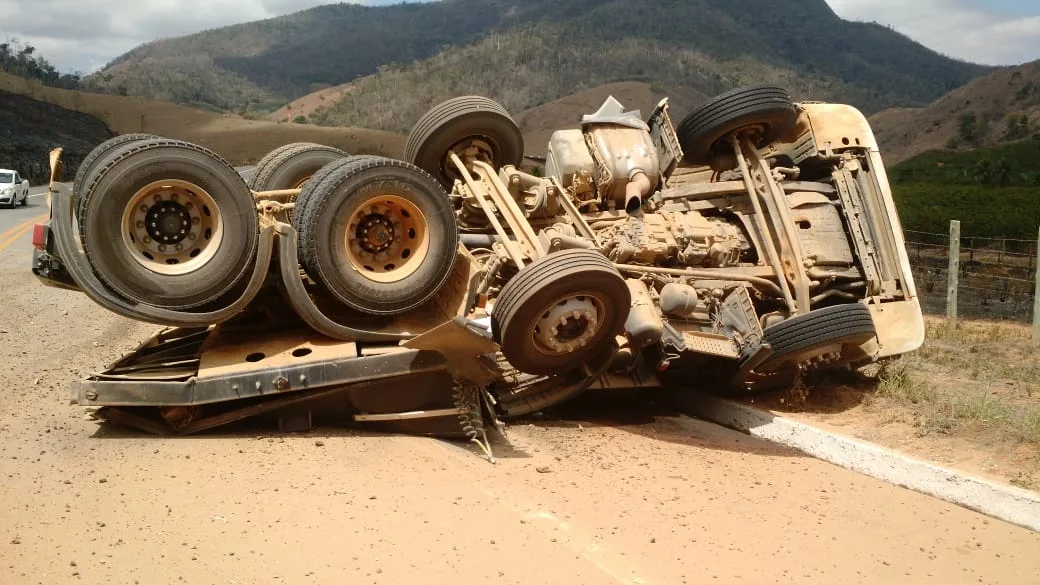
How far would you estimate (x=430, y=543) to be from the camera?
14.1 feet

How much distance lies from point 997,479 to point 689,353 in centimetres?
215

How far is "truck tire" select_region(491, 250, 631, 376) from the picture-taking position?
605 cm

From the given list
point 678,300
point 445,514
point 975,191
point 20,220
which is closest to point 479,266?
point 678,300

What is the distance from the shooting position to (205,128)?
48562 mm

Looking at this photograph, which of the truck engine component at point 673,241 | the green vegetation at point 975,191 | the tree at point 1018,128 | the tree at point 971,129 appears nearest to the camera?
the truck engine component at point 673,241

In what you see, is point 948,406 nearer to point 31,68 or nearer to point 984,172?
point 984,172

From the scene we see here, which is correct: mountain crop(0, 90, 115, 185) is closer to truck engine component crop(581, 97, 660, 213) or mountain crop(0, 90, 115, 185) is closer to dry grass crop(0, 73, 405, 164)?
dry grass crop(0, 73, 405, 164)

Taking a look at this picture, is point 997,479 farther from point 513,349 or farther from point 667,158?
point 667,158

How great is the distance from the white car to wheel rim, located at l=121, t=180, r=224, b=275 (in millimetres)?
19143

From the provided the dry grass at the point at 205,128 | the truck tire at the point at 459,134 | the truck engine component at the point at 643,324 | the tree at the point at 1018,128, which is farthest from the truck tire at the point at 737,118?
the tree at the point at 1018,128

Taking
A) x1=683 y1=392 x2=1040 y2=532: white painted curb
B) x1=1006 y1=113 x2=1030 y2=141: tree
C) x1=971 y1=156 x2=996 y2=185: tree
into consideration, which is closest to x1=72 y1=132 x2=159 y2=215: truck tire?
x1=683 y1=392 x2=1040 y2=532: white painted curb

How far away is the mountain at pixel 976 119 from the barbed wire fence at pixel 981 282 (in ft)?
110

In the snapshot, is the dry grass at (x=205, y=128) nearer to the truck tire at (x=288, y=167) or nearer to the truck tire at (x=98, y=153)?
the truck tire at (x=288, y=167)

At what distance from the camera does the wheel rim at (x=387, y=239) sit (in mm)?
6273
